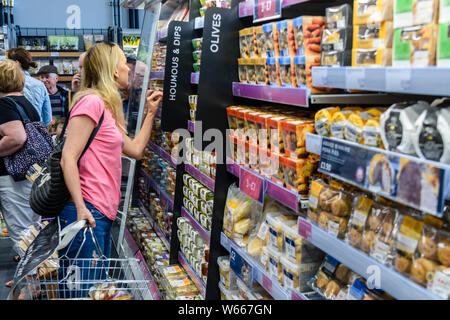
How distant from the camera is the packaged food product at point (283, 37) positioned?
83.8 inches

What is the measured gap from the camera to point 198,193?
3.22 meters

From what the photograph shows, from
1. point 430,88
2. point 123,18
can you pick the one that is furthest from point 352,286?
point 123,18

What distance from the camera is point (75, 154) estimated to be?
8.46ft

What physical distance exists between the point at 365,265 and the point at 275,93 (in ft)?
3.12

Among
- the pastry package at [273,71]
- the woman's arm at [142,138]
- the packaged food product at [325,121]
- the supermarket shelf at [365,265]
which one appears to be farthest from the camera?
the woman's arm at [142,138]

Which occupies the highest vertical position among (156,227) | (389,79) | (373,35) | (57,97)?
(373,35)

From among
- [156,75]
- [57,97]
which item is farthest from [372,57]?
[57,97]

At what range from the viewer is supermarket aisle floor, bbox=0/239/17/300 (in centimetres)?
456

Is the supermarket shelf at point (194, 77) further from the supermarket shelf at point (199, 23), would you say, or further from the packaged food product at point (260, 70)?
the packaged food product at point (260, 70)

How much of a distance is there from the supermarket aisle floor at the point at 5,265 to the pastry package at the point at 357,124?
12.3ft

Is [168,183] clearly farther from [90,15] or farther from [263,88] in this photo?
[90,15]

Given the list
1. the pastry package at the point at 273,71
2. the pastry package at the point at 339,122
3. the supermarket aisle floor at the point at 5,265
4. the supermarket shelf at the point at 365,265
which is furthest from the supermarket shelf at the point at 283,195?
the supermarket aisle floor at the point at 5,265

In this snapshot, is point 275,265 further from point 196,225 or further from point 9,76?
point 9,76

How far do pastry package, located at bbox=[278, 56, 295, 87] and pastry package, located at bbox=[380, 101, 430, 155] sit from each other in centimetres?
66
